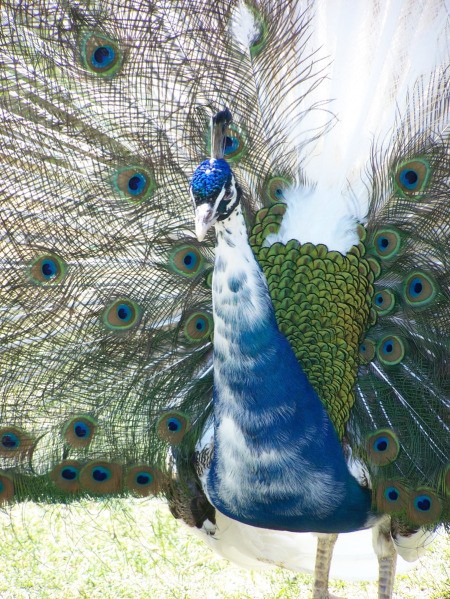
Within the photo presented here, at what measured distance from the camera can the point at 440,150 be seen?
1835 millimetres

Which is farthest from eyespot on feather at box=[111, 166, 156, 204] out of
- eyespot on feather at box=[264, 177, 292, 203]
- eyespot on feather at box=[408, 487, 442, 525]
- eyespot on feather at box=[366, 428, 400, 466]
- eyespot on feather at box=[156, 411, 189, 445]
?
eyespot on feather at box=[408, 487, 442, 525]

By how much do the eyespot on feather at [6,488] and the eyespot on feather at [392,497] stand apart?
0.86 m

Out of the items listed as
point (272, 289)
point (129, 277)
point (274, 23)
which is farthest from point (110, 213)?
point (274, 23)

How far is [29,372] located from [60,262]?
0.88ft

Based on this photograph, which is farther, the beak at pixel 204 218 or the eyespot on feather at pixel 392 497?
the eyespot on feather at pixel 392 497

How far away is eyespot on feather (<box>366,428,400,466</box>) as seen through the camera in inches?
75.2

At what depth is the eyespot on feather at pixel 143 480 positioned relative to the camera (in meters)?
1.97

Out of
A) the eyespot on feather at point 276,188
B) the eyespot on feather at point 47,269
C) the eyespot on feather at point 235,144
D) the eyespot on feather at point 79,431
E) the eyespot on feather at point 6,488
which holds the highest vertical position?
the eyespot on feather at point 235,144

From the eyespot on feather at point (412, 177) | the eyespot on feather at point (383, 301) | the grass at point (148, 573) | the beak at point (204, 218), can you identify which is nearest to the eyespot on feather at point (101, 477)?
the grass at point (148, 573)

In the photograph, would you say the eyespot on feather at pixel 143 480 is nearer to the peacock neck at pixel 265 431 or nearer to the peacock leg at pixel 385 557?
the peacock neck at pixel 265 431

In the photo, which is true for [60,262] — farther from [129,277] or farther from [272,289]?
[272,289]

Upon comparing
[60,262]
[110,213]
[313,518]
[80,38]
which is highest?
[80,38]

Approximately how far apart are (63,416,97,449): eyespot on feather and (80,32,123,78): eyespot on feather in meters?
0.79

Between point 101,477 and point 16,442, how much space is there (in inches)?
8.5
